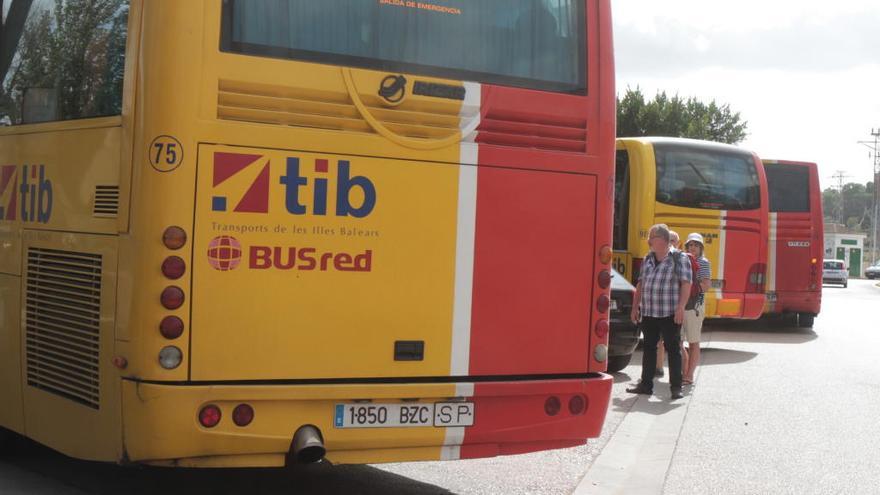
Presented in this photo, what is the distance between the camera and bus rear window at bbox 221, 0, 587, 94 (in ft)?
18.6


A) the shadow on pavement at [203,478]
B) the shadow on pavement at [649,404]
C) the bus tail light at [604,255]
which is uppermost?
the bus tail light at [604,255]

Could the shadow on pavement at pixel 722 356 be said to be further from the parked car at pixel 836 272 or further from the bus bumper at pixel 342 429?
the parked car at pixel 836 272

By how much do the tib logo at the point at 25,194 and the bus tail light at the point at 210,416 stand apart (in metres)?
1.51

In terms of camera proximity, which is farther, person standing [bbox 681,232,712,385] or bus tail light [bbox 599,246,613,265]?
person standing [bbox 681,232,712,385]

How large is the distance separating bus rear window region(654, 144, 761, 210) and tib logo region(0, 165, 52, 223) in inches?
486

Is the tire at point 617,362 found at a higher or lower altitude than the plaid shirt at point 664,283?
lower

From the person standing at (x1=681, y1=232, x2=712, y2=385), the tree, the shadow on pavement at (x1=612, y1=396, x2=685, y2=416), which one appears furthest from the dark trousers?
the tree

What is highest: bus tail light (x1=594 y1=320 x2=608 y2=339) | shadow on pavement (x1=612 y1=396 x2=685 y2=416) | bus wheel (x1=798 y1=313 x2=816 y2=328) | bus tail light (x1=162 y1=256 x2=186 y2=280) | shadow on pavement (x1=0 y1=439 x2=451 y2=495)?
bus tail light (x1=162 y1=256 x2=186 y2=280)

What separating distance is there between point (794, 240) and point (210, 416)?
57.1 feet

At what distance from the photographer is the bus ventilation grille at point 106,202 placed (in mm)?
5648

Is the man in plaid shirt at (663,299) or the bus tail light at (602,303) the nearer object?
the bus tail light at (602,303)

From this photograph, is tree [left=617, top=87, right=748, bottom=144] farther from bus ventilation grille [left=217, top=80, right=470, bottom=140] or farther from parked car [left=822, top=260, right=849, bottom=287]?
bus ventilation grille [left=217, top=80, right=470, bottom=140]

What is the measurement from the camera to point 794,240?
2122 centimetres

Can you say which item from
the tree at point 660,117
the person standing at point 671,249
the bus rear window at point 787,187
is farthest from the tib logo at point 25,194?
the tree at point 660,117
